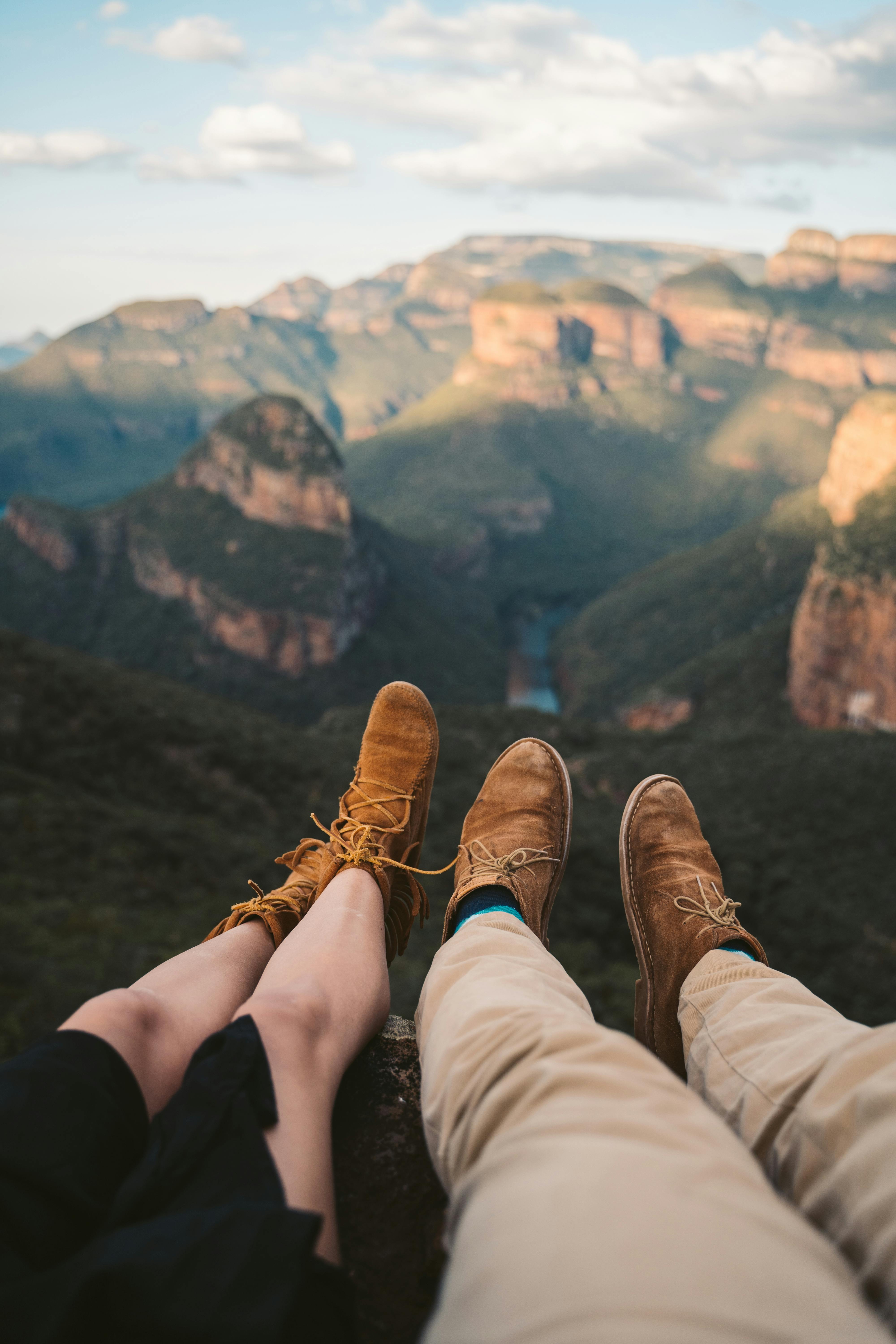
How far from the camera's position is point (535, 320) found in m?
111

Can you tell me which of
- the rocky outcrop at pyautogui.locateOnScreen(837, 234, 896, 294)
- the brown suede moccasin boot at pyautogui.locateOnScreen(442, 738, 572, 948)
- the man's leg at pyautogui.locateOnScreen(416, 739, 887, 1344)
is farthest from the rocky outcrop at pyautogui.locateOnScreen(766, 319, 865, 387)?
the man's leg at pyautogui.locateOnScreen(416, 739, 887, 1344)

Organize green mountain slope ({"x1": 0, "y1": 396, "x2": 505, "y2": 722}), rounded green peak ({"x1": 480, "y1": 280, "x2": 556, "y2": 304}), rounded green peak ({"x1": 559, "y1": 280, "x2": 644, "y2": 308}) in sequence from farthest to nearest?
rounded green peak ({"x1": 559, "y1": 280, "x2": 644, "y2": 308}) → rounded green peak ({"x1": 480, "y1": 280, "x2": 556, "y2": 304}) → green mountain slope ({"x1": 0, "y1": 396, "x2": 505, "y2": 722})

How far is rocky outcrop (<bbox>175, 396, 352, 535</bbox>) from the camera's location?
57.1 meters

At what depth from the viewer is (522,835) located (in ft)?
13.1

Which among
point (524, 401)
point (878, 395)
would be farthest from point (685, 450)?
point (878, 395)

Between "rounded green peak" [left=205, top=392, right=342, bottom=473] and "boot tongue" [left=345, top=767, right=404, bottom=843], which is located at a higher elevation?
"rounded green peak" [left=205, top=392, right=342, bottom=473]

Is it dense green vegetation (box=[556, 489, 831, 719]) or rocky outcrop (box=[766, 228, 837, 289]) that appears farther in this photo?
rocky outcrop (box=[766, 228, 837, 289])

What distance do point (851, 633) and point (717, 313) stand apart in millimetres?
104814

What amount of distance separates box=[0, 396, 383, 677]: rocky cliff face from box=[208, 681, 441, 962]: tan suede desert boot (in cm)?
5078

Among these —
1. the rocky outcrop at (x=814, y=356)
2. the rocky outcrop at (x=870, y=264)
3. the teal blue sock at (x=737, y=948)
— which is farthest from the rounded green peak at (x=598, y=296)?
the teal blue sock at (x=737, y=948)

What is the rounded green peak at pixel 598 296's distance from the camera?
119 metres

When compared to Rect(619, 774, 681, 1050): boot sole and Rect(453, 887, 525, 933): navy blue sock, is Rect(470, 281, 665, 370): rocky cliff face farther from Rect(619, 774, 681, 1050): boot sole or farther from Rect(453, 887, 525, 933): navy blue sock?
Rect(453, 887, 525, 933): navy blue sock

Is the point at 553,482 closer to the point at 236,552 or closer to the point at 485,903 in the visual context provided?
the point at 236,552

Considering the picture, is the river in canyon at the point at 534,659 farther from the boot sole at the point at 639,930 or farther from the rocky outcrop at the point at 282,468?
the boot sole at the point at 639,930
